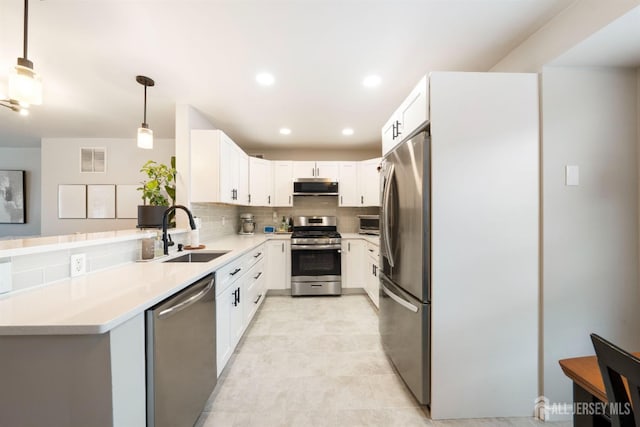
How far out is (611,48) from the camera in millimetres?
1357

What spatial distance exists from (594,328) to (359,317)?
2.00m

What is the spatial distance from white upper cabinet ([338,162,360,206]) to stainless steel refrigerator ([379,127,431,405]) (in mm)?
2076

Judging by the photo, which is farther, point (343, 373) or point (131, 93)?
point (131, 93)

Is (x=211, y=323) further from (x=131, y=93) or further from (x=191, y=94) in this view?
(x=131, y=93)

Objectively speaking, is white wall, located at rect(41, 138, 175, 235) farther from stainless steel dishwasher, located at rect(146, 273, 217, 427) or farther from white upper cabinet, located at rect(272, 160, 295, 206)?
stainless steel dishwasher, located at rect(146, 273, 217, 427)

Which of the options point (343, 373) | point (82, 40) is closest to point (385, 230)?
point (343, 373)

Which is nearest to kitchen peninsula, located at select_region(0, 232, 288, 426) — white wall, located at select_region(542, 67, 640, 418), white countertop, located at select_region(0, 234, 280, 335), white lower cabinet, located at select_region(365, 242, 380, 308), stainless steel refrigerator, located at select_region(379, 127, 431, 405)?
white countertop, located at select_region(0, 234, 280, 335)

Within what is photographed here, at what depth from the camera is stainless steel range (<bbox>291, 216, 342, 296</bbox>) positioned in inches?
147

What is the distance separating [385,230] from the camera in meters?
2.04

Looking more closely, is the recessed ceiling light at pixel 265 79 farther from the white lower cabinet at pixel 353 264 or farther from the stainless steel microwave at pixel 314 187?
the white lower cabinet at pixel 353 264

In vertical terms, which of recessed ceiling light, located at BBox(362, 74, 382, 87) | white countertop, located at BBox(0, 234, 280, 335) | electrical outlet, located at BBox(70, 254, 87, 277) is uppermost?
recessed ceiling light, located at BBox(362, 74, 382, 87)

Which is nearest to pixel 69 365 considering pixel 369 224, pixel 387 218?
pixel 387 218

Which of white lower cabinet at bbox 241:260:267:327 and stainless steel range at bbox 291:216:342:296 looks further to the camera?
stainless steel range at bbox 291:216:342:296

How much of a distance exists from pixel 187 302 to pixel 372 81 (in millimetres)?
2243
